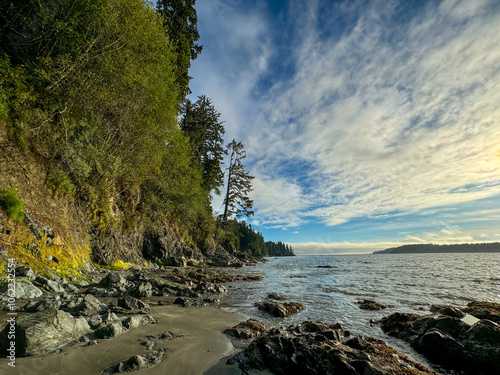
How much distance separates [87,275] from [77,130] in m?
7.62

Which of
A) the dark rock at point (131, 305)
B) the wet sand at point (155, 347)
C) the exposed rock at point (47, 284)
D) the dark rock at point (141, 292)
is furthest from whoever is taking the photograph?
the dark rock at point (141, 292)

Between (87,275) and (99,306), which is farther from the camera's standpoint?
(87,275)

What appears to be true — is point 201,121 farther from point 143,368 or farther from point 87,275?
point 143,368

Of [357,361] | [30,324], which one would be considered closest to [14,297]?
[30,324]

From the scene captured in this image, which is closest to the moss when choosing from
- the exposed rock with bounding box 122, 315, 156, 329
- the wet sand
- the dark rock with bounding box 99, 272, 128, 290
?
the dark rock with bounding box 99, 272, 128, 290

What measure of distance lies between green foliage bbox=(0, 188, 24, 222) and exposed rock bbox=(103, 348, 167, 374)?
7.88 metres

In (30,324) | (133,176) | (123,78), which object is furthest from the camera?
(133,176)

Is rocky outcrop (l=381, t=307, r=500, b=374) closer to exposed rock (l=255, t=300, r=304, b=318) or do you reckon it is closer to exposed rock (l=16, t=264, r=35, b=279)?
exposed rock (l=255, t=300, r=304, b=318)

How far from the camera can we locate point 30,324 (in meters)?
3.62

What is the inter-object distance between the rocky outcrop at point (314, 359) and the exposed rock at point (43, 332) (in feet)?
9.89

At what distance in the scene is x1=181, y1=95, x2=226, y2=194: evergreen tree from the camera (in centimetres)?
3249

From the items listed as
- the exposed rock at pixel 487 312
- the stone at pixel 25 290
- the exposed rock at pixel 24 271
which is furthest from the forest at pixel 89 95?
the exposed rock at pixel 487 312

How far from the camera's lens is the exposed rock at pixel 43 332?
133 inches

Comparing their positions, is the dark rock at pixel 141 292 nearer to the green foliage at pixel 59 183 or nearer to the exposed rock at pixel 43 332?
the exposed rock at pixel 43 332
